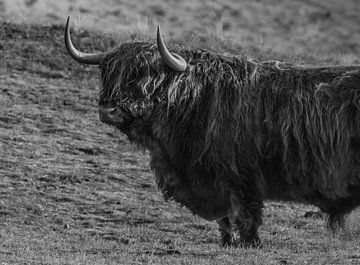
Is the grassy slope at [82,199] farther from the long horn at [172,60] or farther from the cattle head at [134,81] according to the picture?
the long horn at [172,60]

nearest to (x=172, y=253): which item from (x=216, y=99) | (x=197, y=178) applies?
(x=197, y=178)

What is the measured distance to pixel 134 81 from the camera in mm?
10367

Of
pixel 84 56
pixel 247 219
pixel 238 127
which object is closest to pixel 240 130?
pixel 238 127

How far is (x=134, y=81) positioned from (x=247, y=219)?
1633 mm

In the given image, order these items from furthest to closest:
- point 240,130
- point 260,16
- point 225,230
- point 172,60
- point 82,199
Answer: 1. point 260,16
2. point 82,199
3. point 225,230
4. point 172,60
5. point 240,130

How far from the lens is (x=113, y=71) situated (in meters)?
10.4

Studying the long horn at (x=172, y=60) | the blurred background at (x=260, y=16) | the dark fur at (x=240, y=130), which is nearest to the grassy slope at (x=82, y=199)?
the dark fur at (x=240, y=130)

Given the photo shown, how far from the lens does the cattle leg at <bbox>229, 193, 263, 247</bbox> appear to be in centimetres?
1013

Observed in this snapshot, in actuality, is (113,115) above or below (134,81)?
below

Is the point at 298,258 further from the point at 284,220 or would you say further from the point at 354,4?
the point at 354,4

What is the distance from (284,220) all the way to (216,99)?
2.68 m

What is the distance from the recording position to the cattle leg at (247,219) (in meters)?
10.1

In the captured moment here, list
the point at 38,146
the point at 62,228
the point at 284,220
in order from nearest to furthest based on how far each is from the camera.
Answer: the point at 62,228, the point at 284,220, the point at 38,146

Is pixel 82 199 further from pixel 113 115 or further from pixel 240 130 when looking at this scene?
pixel 240 130
